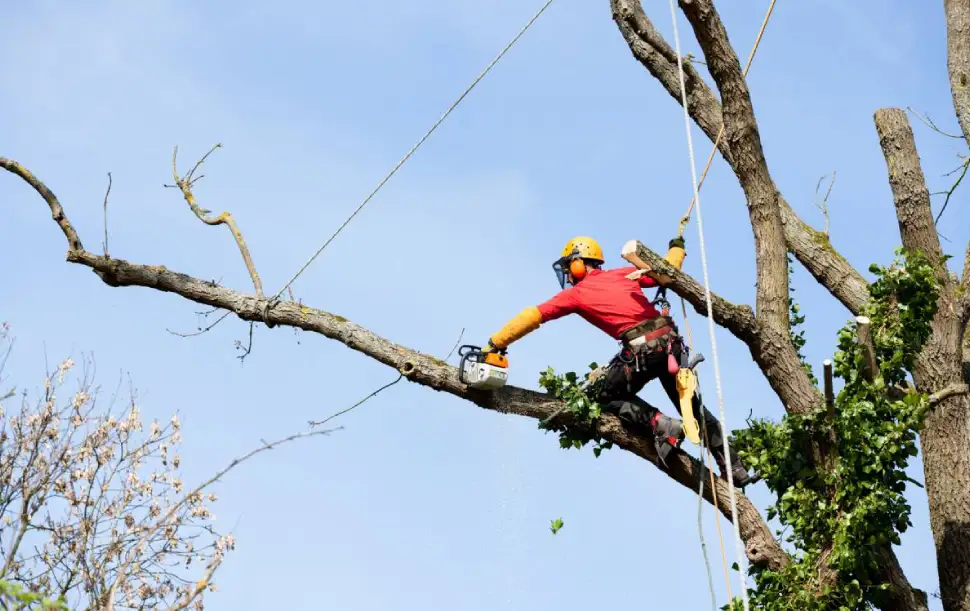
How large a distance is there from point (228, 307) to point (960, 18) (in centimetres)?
559

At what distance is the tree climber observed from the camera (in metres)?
7.21

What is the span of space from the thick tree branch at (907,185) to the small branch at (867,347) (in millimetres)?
1467

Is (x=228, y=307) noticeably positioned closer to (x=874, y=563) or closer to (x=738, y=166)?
(x=738, y=166)

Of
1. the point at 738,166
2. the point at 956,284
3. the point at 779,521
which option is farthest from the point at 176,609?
the point at 956,284

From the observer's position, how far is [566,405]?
23.8 ft

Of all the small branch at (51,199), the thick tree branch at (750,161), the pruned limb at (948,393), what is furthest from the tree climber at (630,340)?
the small branch at (51,199)

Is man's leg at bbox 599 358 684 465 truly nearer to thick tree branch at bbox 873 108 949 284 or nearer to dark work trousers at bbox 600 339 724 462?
dark work trousers at bbox 600 339 724 462

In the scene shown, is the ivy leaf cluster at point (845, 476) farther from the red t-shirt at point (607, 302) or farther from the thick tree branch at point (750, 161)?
the red t-shirt at point (607, 302)

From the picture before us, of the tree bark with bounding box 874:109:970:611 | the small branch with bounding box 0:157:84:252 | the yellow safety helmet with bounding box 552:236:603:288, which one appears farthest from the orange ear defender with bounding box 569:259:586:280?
the small branch with bounding box 0:157:84:252

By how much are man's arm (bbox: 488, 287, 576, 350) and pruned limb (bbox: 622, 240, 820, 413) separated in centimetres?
51

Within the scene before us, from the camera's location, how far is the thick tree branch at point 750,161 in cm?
746

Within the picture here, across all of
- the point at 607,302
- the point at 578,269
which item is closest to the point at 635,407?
the point at 607,302

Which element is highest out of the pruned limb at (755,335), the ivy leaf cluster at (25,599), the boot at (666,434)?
the pruned limb at (755,335)

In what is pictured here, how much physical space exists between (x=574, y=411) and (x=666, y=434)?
0.53m
